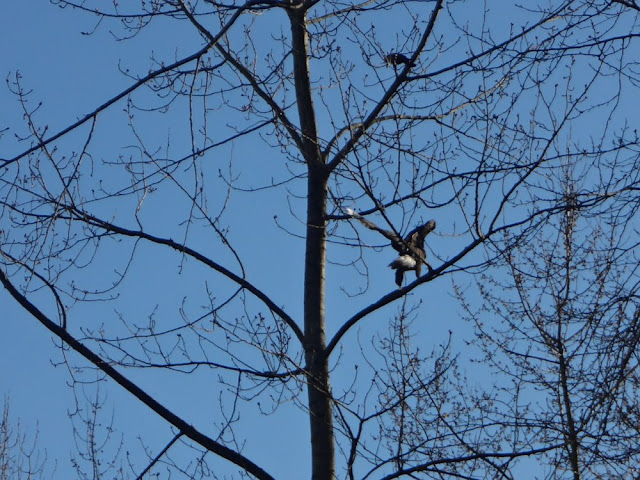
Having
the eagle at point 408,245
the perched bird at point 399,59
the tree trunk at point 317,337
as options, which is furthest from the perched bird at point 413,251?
the perched bird at point 399,59

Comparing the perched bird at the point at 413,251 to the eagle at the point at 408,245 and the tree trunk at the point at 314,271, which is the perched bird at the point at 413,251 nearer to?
the eagle at the point at 408,245

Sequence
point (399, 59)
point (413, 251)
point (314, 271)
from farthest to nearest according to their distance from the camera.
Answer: point (314, 271) → point (399, 59) → point (413, 251)

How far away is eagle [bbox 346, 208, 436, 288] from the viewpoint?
5.36 meters

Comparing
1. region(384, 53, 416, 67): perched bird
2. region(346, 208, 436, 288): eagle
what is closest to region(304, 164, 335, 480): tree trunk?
region(346, 208, 436, 288): eagle

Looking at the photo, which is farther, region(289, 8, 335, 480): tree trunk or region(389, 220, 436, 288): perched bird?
region(289, 8, 335, 480): tree trunk

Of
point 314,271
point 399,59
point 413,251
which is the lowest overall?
point 413,251

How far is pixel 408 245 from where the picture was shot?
17.7ft

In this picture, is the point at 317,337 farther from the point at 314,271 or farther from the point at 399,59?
the point at 399,59

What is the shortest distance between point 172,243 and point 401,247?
52.5 inches

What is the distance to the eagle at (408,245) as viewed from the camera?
536cm

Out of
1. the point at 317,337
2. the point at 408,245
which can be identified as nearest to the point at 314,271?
the point at 317,337

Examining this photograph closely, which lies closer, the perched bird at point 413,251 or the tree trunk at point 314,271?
the perched bird at point 413,251

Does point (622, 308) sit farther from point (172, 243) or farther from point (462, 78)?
point (172, 243)

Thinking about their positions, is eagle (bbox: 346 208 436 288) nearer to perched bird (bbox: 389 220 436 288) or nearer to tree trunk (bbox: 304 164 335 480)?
perched bird (bbox: 389 220 436 288)
